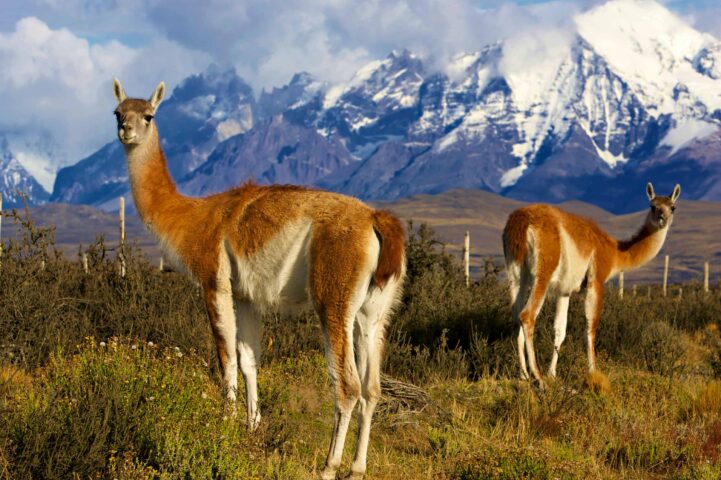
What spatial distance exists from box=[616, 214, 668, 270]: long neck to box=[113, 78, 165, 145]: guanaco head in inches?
268

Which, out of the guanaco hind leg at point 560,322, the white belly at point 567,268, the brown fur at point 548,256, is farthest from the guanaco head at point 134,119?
the guanaco hind leg at point 560,322

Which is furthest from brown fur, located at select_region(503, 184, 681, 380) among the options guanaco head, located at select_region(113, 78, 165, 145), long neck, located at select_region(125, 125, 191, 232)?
guanaco head, located at select_region(113, 78, 165, 145)

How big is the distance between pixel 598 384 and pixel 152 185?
4.50 m

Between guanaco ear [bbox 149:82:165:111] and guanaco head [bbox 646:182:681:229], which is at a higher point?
guanaco ear [bbox 149:82:165:111]

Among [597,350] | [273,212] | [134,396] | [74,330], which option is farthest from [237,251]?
[597,350]

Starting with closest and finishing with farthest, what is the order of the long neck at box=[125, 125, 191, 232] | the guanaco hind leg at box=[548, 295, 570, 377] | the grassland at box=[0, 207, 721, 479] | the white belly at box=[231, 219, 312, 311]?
1. the grassland at box=[0, 207, 721, 479]
2. the white belly at box=[231, 219, 312, 311]
3. the long neck at box=[125, 125, 191, 232]
4. the guanaco hind leg at box=[548, 295, 570, 377]

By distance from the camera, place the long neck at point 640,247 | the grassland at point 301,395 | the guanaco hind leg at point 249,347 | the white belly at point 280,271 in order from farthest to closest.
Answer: the long neck at point 640,247 → the guanaco hind leg at point 249,347 → the white belly at point 280,271 → the grassland at point 301,395

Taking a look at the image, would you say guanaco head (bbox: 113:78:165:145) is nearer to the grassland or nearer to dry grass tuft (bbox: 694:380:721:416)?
the grassland

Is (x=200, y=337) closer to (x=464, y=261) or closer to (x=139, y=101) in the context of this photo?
(x=139, y=101)

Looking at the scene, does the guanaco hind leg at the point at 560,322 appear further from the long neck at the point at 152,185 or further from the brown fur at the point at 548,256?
the long neck at the point at 152,185

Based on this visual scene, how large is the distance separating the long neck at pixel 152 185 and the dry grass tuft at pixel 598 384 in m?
4.12

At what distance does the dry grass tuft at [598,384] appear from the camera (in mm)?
8547

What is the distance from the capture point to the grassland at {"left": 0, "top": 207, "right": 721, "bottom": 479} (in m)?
5.32

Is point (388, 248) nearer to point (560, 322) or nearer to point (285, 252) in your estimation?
point (285, 252)
